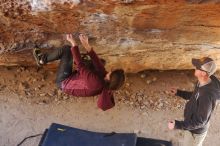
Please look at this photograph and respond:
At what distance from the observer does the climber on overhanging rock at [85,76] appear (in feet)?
17.8

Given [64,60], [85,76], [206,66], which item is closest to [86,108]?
[64,60]

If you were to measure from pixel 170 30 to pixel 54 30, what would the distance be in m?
1.57

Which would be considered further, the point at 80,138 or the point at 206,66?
the point at 80,138

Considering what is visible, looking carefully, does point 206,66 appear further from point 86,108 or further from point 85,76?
point 86,108

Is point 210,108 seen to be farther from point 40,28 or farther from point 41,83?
point 41,83

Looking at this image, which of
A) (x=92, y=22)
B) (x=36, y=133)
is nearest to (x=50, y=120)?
(x=36, y=133)

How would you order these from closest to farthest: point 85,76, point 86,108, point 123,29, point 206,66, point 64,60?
point 206,66 < point 85,76 < point 64,60 < point 123,29 < point 86,108

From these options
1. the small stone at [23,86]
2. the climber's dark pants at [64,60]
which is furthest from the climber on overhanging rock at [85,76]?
the small stone at [23,86]

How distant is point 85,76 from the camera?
549 cm

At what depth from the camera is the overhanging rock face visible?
557cm

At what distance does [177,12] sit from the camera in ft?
18.4

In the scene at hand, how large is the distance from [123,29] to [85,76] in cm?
101

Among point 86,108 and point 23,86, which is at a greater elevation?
point 23,86

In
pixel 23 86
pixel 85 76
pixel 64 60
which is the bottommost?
pixel 23 86
